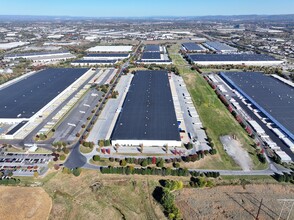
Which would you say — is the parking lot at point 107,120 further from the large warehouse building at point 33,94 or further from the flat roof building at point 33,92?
the flat roof building at point 33,92

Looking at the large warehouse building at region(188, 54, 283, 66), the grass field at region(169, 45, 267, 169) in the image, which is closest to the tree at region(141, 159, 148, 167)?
the grass field at region(169, 45, 267, 169)

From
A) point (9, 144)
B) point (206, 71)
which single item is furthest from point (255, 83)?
point (9, 144)

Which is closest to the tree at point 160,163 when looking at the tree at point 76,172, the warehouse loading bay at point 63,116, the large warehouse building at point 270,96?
the tree at point 76,172

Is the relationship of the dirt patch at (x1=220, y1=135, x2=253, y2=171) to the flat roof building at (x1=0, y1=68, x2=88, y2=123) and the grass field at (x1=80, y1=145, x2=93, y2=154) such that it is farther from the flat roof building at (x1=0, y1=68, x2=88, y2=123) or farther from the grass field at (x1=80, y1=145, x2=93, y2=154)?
the flat roof building at (x1=0, y1=68, x2=88, y2=123)

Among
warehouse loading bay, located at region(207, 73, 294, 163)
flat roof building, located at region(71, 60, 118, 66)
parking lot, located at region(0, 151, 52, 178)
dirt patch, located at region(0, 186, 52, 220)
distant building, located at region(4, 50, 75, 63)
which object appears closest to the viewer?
dirt patch, located at region(0, 186, 52, 220)

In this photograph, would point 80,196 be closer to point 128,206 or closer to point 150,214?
point 128,206

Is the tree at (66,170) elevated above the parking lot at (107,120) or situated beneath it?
elevated above
